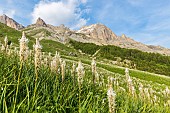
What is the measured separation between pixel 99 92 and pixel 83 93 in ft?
3.24

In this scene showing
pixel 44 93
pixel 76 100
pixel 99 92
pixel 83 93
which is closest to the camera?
pixel 44 93

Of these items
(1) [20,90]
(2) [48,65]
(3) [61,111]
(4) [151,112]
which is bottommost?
(4) [151,112]

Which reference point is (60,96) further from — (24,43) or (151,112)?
(151,112)

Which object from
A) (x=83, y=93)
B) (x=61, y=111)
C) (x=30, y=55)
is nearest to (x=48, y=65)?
(x=30, y=55)

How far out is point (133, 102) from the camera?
6.69 m

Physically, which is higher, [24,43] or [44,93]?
[24,43]

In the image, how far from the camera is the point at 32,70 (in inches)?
262

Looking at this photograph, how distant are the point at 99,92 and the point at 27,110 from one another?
348 cm

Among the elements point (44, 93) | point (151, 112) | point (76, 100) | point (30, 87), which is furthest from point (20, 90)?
point (151, 112)

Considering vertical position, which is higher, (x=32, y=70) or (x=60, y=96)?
(x=32, y=70)

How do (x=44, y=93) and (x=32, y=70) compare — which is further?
(x=32, y=70)

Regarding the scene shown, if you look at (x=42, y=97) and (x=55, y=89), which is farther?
(x=55, y=89)

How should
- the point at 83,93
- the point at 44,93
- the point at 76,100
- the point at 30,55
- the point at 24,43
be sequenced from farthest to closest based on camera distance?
1. the point at 30,55
2. the point at 83,93
3. the point at 76,100
4. the point at 44,93
5. the point at 24,43

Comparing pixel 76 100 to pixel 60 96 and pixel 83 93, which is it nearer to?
pixel 60 96
